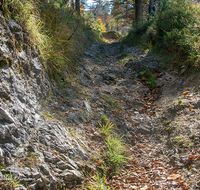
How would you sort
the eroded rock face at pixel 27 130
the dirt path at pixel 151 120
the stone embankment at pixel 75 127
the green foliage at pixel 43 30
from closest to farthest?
the eroded rock face at pixel 27 130 < the stone embankment at pixel 75 127 < the dirt path at pixel 151 120 < the green foliage at pixel 43 30

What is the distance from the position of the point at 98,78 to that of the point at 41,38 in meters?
2.47

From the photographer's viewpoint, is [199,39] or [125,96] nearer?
[199,39]

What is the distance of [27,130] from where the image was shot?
2.03 metres

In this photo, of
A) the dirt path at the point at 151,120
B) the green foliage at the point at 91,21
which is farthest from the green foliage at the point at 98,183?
the green foliage at the point at 91,21

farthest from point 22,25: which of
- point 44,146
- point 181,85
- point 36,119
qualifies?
point 181,85

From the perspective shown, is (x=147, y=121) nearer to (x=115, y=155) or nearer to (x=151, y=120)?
(x=151, y=120)

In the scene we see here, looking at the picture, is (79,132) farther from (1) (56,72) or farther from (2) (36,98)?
(1) (56,72)

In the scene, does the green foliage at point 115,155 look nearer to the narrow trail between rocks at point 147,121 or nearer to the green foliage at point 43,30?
the narrow trail between rocks at point 147,121

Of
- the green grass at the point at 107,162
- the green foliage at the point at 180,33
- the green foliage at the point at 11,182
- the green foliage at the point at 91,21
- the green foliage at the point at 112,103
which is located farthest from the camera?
the green foliage at the point at 91,21

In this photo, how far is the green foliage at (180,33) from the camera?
4.48 metres

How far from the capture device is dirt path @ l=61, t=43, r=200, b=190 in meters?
2.29

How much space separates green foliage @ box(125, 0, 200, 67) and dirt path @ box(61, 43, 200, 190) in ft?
2.07

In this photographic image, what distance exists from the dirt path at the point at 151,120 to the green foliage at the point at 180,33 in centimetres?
63

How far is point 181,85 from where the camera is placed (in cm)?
432
